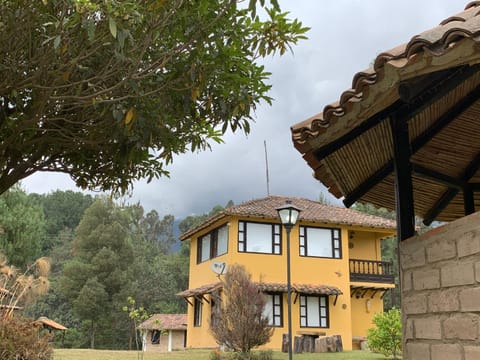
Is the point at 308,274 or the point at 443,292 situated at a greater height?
the point at 308,274

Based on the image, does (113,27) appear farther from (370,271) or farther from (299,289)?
(370,271)

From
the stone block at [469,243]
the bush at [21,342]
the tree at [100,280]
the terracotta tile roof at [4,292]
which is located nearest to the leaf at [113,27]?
the stone block at [469,243]

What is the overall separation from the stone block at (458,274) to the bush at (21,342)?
7675mm

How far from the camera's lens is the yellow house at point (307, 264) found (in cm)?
2283

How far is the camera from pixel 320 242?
24.2 m

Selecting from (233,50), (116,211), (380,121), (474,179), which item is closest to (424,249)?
(380,121)

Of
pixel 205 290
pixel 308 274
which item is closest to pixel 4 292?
pixel 205 290

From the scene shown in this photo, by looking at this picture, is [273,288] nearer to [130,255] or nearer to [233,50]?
[233,50]

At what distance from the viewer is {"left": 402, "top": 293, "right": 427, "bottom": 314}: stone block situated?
3.12 metres

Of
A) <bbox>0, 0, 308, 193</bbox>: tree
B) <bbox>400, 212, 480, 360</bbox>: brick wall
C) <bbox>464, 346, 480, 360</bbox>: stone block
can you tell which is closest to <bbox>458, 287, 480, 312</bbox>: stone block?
<bbox>400, 212, 480, 360</bbox>: brick wall

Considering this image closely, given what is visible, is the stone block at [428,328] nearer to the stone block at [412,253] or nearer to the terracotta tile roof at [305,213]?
the stone block at [412,253]

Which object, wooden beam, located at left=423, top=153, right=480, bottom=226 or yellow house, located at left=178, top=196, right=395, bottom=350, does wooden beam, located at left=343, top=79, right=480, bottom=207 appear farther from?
yellow house, located at left=178, top=196, right=395, bottom=350

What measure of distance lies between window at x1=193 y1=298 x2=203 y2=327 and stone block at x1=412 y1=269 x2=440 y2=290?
23.3m

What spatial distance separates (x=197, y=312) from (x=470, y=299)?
967 inches
